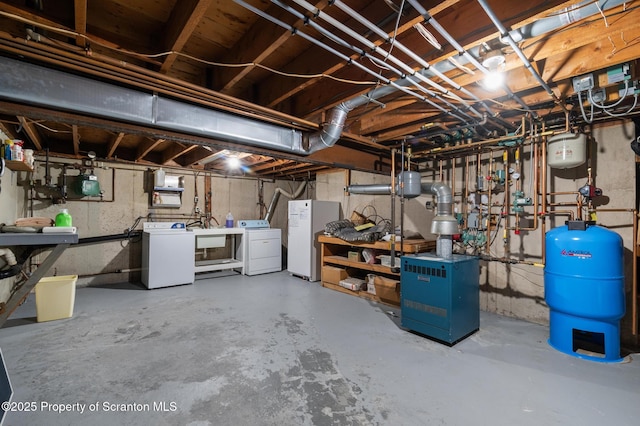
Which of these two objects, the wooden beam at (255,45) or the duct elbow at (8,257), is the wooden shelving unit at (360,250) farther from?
the duct elbow at (8,257)

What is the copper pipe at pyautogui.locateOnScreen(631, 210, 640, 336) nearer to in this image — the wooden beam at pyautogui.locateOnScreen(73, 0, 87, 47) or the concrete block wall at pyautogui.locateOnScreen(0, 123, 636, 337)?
the concrete block wall at pyautogui.locateOnScreen(0, 123, 636, 337)

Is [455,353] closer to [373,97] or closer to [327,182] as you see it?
[373,97]

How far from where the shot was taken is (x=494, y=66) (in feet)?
5.54

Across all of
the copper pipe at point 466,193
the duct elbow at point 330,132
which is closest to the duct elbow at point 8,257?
the duct elbow at point 330,132

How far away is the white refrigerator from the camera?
503 centimetres

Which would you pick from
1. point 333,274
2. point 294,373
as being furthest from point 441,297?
point 333,274

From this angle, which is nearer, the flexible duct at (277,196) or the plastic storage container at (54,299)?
the plastic storage container at (54,299)

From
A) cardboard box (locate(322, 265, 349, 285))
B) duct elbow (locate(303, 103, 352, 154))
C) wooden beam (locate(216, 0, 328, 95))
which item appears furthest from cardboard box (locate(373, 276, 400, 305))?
wooden beam (locate(216, 0, 328, 95))

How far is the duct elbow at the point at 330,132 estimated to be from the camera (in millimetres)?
2404

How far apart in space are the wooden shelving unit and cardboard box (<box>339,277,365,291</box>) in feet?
0.23

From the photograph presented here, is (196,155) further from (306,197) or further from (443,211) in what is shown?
(443,211)

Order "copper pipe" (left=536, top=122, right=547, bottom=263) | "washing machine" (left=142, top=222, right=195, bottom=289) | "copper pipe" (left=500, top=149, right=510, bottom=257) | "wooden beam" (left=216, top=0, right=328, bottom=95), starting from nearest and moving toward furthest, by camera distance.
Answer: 1. "wooden beam" (left=216, top=0, right=328, bottom=95)
2. "copper pipe" (left=536, top=122, right=547, bottom=263)
3. "copper pipe" (left=500, top=149, right=510, bottom=257)
4. "washing machine" (left=142, top=222, right=195, bottom=289)

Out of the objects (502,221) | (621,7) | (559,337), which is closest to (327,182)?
(502,221)

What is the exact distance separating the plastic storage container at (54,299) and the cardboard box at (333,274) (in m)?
3.24
